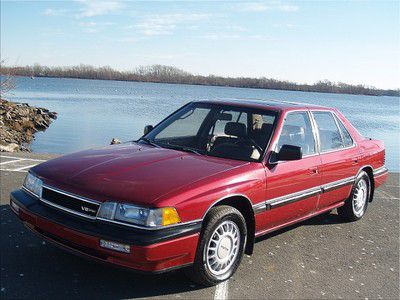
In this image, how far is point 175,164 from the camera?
432 cm

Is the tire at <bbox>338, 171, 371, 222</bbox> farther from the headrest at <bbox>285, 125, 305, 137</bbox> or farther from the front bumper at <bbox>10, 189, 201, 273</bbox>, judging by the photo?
the front bumper at <bbox>10, 189, 201, 273</bbox>

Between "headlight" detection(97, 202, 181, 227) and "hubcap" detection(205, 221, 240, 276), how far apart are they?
0.56m

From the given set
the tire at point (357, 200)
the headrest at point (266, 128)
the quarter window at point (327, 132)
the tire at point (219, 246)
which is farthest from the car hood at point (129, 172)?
the tire at point (357, 200)

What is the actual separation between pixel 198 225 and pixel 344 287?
165cm

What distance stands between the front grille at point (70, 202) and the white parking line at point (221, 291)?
128 centimetres

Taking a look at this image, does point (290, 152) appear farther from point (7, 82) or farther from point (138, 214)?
point (7, 82)

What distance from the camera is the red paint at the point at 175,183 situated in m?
3.62

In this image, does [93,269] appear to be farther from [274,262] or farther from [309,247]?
[309,247]

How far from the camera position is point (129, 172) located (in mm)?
4055

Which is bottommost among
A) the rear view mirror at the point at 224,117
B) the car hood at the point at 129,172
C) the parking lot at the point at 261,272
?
the parking lot at the point at 261,272

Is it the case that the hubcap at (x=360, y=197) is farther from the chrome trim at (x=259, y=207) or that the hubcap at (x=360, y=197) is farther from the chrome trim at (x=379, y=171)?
the chrome trim at (x=259, y=207)

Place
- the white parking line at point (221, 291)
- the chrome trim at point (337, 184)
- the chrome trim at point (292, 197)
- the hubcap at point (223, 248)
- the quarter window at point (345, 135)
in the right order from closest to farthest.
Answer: the white parking line at point (221, 291) < the hubcap at point (223, 248) < the chrome trim at point (292, 197) < the chrome trim at point (337, 184) < the quarter window at point (345, 135)

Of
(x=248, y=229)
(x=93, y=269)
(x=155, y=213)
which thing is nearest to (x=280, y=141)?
(x=248, y=229)

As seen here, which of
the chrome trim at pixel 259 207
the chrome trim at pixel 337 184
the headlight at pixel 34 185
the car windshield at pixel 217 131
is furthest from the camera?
the chrome trim at pixel 337 184
